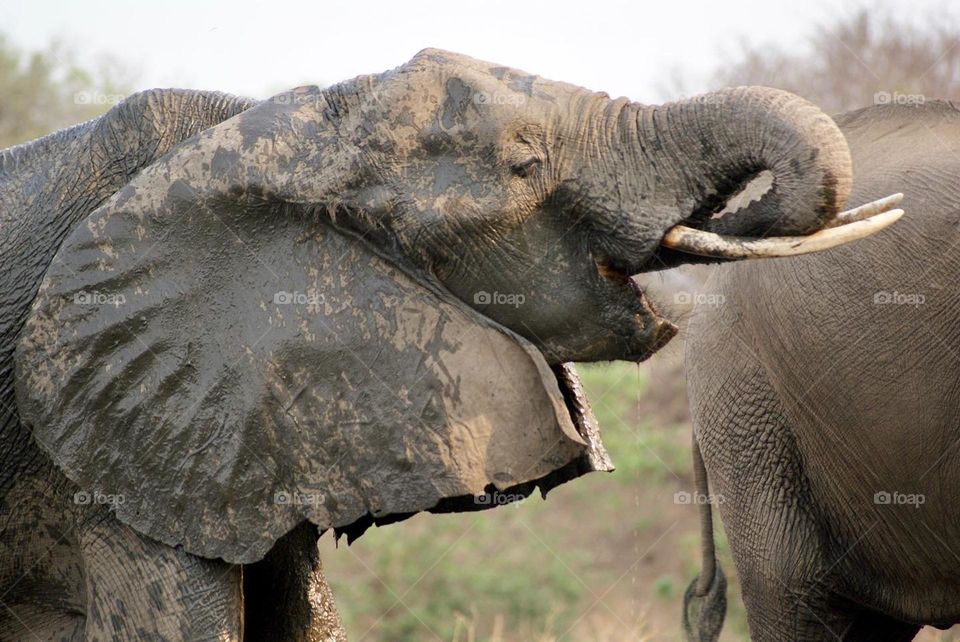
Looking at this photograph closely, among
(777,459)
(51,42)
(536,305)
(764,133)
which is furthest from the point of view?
(51,42)

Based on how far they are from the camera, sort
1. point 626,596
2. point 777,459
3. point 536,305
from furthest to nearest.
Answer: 1. point 626,596
2. point 777,459
3. point 536,305

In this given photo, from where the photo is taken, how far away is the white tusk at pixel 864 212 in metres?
2.63

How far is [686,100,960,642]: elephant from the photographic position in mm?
3721

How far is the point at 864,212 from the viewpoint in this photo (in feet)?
8.91

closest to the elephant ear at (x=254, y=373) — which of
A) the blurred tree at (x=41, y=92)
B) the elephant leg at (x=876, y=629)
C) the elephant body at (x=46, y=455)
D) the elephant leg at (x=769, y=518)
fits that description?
the elephant body at (x=46, y=455)

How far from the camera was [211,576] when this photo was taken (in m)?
2.86

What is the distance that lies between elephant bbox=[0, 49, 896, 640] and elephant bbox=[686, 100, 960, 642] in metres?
1.18

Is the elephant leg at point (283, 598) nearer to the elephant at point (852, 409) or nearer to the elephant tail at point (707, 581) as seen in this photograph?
the elephant at point (852, 409)

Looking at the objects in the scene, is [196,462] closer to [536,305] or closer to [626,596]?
[536,305]

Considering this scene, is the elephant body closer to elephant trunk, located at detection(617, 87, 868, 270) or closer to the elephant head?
Result: the elephant head

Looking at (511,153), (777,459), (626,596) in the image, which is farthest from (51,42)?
(511,153)

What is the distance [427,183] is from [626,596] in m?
7.08

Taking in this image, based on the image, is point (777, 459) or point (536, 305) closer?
point (536, 305)

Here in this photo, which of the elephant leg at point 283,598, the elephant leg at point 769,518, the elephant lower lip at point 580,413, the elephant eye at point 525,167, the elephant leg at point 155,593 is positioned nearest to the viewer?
the elephant eye at point 525,167
